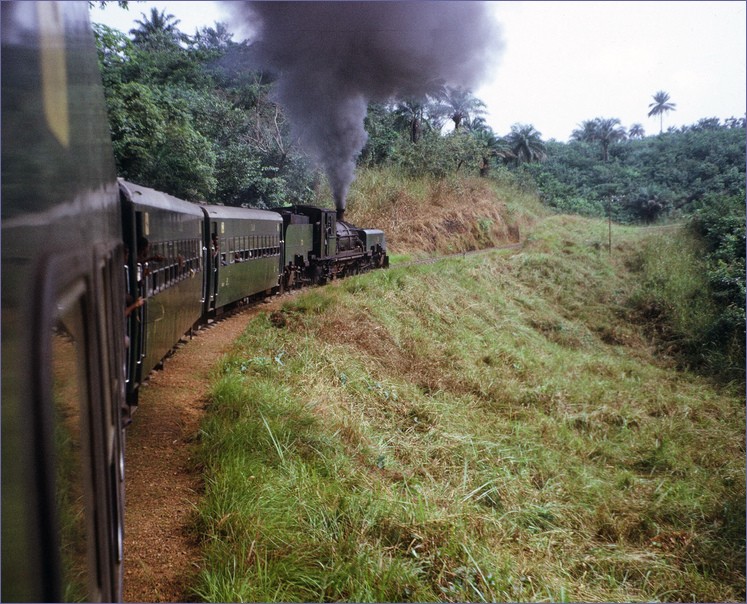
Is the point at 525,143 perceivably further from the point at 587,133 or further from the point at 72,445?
the point at 72,445

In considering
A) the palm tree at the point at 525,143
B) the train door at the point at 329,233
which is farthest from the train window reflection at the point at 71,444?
the palm tree at the point at 525,143

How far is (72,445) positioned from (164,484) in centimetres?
346

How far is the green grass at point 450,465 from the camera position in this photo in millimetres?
3734

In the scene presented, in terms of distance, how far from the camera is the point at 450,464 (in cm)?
636

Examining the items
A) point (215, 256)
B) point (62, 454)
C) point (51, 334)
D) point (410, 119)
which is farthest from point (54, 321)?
point (410, 119)

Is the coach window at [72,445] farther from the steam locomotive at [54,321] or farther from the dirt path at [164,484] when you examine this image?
the dirt path at [164,484]

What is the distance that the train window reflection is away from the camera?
1.04 meters

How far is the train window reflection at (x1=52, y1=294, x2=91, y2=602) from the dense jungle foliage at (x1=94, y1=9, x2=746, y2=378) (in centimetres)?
671

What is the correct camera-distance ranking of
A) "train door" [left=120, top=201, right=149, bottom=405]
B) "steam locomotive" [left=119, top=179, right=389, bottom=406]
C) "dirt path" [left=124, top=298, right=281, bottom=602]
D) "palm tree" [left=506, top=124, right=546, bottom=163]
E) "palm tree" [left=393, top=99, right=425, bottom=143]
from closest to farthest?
"dirt path" [left=124, top=298, right=281, bottom=602]
"train door" [left=120, top=201, right=149, bottom=405]
"steam locomotive" [left=119, top=179, right=389, bottom=406]
"palm tree" [left=393, top=99, right=425, bottom=143]
"palm tree" [left=506, top=124, right=546, bottom=163]

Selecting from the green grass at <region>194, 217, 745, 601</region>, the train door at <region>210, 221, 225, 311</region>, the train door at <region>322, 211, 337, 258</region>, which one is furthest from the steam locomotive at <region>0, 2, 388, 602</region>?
the train door at <region>322, 211, 337, 258</region>

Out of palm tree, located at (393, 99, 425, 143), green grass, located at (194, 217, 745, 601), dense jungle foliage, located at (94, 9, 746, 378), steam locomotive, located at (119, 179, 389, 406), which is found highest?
palm tree, located at (393, 99, 425, 143)

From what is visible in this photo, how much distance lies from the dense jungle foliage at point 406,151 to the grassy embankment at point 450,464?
261 cm

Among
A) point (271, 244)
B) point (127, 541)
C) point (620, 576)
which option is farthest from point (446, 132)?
point (127, 541)

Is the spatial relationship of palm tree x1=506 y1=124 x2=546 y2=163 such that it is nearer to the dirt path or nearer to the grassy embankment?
the grassy embankment
